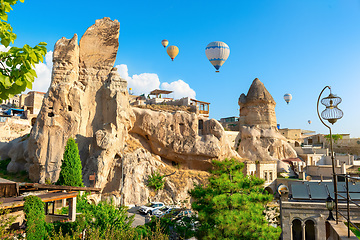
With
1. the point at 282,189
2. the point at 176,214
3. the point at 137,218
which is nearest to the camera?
the point at 176,214

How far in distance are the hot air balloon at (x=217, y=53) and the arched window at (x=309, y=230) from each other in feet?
83.2

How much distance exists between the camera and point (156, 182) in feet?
100

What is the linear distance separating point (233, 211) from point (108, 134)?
728 inches

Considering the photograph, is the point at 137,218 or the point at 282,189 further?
the point at 137,218

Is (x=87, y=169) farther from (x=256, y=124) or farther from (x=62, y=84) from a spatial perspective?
(x=256, y=124)

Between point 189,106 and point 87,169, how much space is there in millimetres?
17466

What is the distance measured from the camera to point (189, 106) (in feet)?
130

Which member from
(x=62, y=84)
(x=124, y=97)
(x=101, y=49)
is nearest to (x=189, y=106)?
(x=124, y=97)

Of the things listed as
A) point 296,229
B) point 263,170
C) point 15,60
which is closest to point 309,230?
point 296,229

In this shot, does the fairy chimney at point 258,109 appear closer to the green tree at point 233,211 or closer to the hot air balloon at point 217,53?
the hot air balloon at point 217,53

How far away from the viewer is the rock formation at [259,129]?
154 ft

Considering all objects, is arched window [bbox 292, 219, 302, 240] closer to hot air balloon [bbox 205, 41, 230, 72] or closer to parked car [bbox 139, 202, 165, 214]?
parked car [bbox 139, 202, 165, 214]

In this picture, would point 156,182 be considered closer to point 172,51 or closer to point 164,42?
point 172,51

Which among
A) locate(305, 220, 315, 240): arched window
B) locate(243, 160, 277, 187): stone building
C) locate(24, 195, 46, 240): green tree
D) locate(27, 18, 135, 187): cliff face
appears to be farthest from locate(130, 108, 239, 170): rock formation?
locate(24, 195, 46, 240): green tree
